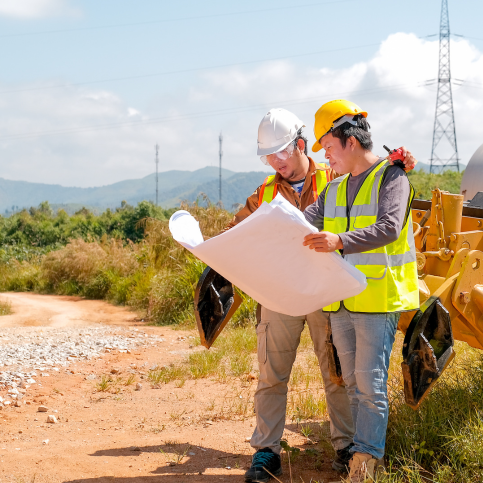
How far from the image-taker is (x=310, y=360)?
6605 mm

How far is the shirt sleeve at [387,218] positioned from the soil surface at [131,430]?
51.9 inches

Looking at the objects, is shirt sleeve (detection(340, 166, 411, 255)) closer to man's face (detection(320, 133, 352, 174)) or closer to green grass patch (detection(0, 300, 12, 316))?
man's face (detection(320, 133, 352, 174))

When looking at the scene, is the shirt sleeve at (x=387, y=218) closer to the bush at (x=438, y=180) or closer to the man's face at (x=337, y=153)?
the man's face at (x=337, y=153)

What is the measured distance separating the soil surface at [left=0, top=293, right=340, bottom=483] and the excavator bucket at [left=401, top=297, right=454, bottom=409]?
72 cm

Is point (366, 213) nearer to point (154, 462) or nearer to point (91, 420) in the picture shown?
point (154, 462)

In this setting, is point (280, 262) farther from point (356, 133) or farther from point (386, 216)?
point (356, 133)

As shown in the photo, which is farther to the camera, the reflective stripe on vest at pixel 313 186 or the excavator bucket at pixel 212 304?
the excavator bucket at pixel 212 304

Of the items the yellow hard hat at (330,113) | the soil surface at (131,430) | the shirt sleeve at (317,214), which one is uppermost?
the yellow hard hat at (330,113)

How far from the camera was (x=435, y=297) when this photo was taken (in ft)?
10.8

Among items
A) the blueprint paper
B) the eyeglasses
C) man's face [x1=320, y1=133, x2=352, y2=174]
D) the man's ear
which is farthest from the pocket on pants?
the man's ear

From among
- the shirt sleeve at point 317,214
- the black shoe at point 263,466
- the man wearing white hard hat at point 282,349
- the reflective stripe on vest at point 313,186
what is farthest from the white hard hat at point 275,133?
the black shoe at point 263,466

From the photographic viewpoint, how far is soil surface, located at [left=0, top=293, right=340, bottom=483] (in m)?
3.85

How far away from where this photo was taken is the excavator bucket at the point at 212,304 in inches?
154

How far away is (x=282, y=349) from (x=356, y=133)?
4.46ft
